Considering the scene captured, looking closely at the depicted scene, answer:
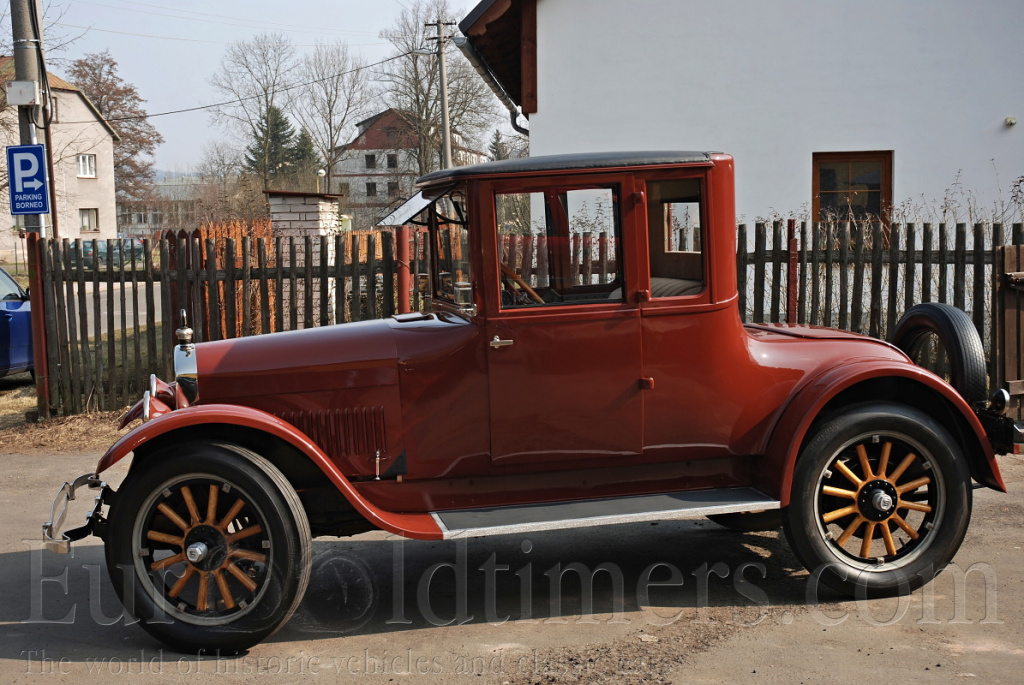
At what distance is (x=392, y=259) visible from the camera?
8.54 metres

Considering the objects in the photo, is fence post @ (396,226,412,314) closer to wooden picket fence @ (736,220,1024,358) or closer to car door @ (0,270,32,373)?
wooden picket fence @ (736,220,1024,358)

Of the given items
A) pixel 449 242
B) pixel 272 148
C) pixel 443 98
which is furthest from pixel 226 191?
pixel 449 242

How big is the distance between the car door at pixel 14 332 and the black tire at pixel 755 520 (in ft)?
27.6

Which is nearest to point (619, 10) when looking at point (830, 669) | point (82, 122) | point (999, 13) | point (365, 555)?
point (999, 13)

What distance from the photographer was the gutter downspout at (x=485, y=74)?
13133 mm

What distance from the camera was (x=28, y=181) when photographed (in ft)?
29.2

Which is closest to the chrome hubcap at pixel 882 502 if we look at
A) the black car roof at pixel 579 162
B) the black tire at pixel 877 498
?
the black tire at pixel 877 498

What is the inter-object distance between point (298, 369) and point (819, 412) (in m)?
2.38

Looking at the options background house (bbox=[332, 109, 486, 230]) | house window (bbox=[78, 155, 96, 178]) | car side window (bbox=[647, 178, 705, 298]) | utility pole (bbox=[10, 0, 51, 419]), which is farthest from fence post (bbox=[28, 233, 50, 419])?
house window (bbox=[78, 155, 96, 178])

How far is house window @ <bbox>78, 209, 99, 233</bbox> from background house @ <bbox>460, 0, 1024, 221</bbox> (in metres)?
46.8

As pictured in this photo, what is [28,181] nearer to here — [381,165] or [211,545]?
[211,545]

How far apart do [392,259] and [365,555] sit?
4.03 m

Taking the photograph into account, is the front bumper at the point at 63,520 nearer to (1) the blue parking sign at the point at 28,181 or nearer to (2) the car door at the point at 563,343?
(2) the car door at the point at 563,343

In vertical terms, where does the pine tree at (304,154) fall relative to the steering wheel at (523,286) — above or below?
above
